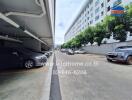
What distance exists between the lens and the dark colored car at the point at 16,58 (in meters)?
8.54

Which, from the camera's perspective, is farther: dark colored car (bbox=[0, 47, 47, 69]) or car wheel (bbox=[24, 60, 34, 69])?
car wheel (bbox=[24, 60, 34, 69])

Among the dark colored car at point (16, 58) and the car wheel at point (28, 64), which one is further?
the car wheel at point (28, 64)

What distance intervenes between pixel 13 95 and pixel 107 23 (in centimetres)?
1760

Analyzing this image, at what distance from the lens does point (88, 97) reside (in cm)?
393

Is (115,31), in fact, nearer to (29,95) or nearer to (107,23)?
(107,23)

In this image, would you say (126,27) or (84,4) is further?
(84,4)

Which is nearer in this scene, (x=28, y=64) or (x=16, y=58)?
(x=16, y=58)

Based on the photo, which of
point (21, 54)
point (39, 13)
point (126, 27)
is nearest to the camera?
point (39, 13)

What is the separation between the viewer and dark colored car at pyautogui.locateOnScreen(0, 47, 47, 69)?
8539 mm

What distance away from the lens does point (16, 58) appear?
8.78 metres

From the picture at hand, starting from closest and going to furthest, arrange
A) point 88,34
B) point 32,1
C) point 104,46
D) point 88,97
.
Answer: point 88,97 < point 32,1 < point 88,34 < point 104,46

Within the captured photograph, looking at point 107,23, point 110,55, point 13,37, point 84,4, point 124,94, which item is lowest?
point 124,94

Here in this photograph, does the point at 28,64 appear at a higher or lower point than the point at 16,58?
lower

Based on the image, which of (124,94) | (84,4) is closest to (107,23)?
(124,94)
